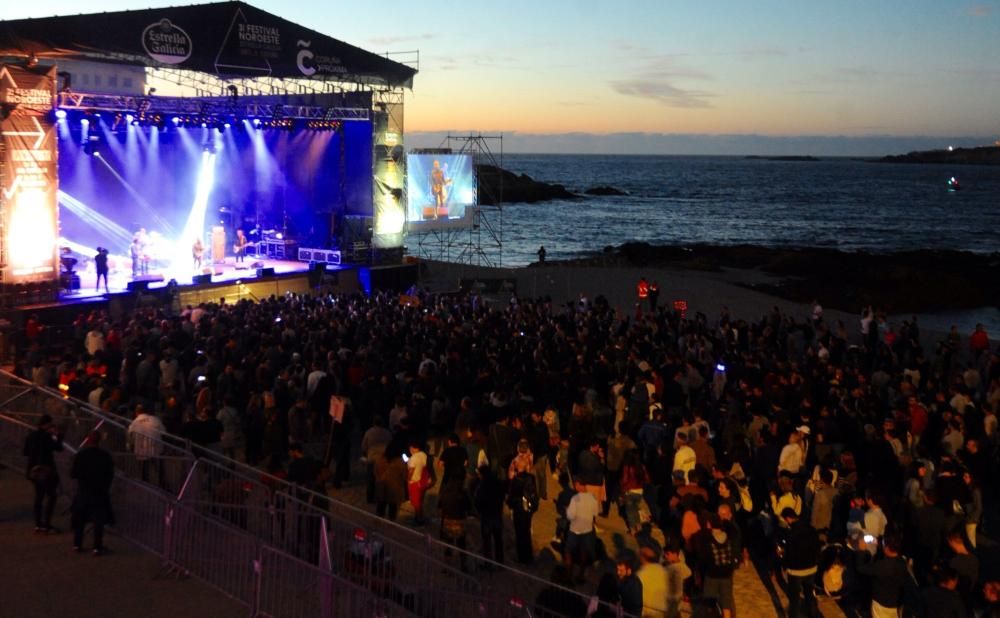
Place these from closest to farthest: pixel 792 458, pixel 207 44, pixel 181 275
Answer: pixel 792 458
pixel 207 44
pixel 181 275

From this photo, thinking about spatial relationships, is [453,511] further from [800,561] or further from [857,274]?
[857,274]

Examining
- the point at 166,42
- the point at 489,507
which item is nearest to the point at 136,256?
the point at 166,42

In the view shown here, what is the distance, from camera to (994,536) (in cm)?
900

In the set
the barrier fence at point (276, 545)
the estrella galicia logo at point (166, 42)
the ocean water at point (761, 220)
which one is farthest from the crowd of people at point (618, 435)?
the ocean water at point (761, 220)

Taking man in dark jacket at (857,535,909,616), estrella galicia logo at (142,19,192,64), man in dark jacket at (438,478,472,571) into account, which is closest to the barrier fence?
man in dark jacket at (438,478,472,571)

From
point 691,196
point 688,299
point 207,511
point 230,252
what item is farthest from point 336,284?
point 691,196

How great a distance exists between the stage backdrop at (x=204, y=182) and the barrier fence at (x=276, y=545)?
54.3 ft

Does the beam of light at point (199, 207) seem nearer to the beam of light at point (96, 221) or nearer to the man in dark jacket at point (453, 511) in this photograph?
the beam of light at point (96, 221)

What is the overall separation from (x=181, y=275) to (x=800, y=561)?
19524 millimetres

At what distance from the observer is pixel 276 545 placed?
6.97m

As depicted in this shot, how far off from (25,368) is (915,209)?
328 ft

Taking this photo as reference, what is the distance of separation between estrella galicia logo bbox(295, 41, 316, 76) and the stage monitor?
14.3ft

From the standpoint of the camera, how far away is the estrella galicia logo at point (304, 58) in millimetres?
23375

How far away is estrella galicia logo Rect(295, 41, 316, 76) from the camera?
920 inches
